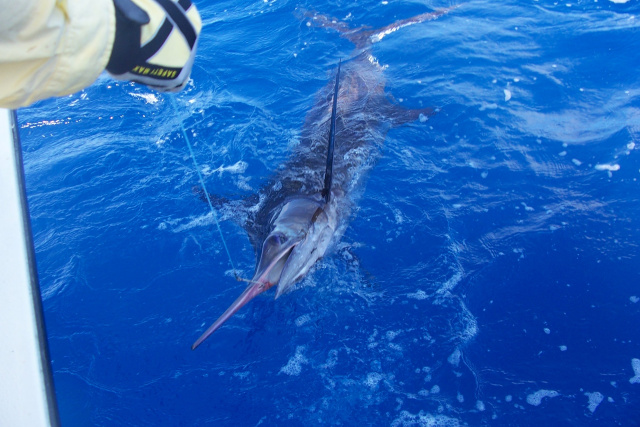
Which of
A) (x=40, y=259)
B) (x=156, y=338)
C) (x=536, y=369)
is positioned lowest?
(x=536, y=369)

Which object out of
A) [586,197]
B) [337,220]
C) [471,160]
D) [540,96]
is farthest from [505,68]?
[337,220]

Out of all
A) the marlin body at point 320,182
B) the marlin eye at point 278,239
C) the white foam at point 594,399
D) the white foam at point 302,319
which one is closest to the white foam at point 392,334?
the white foam at point 302,319

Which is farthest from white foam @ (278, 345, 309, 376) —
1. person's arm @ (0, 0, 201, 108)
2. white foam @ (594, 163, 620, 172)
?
white foam @ (594, 163, 620, 172)

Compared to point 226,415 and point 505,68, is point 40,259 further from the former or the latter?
point 505,68

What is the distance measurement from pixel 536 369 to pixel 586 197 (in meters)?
2.36

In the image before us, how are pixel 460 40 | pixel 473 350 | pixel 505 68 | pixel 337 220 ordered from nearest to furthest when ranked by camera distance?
pixel 473 350
pixel 337 220
pixel 505 68
pixel 460 40

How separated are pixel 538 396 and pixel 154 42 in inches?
147

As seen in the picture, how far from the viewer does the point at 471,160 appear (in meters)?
5.58

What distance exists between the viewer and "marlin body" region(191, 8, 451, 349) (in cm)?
386

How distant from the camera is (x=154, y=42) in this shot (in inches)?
74.9

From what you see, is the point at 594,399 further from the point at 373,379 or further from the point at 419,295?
the point at 373,379

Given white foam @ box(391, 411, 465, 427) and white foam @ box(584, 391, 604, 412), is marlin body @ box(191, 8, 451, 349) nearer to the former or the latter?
white foam @ box(391, 411, 465, 427)

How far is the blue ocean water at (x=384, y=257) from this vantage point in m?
3.59

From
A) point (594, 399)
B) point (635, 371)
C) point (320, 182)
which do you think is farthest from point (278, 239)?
point (635, 371)
